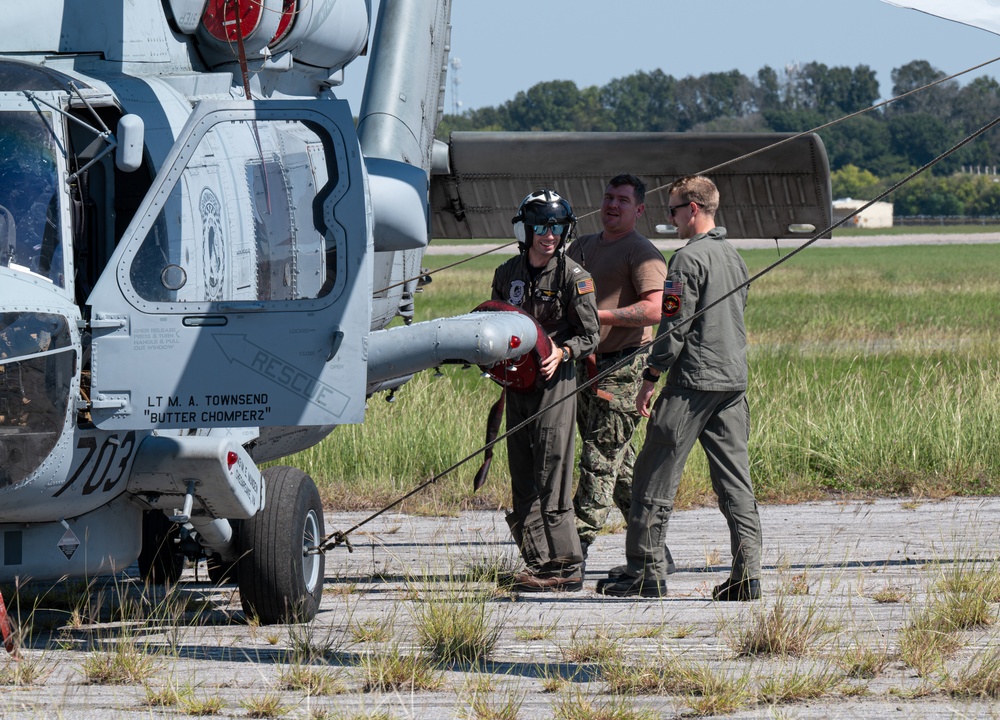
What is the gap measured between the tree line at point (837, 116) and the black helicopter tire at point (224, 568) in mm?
131349

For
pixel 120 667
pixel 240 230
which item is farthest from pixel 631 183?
pixel 120 667

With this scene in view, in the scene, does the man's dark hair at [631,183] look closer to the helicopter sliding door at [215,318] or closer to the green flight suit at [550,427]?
the green flight suit at [550,427]

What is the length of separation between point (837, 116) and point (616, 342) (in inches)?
7407

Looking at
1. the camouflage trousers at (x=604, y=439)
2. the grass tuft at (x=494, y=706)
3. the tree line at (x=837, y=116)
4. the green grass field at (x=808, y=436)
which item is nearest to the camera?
the grass tuft at (x=494, y=706)

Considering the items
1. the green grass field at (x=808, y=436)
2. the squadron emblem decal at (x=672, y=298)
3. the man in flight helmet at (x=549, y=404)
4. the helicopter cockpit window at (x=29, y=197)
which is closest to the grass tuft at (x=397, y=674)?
the man in flight helmet at (x=549, y=404)

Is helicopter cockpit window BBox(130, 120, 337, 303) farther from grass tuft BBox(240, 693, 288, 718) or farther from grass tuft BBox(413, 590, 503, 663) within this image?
grass tuft BBox(240, 693, 288, 718)

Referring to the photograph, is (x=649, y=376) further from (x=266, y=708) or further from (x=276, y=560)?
(x=266, y=708)

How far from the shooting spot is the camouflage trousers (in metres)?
6.86

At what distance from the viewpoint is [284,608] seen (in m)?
5.84

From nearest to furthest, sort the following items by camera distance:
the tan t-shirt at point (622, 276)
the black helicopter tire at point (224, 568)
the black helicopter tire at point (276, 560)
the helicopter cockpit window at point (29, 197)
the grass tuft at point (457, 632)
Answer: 1. the helicopter cockpit window at point (29, 197)
2. the grass tuft at point (457, 632)
3. the black helicopter tire at point (276, 560)
4. the black helicopter tire at point (224, 568)
5. the tan t-shirt at point (622, 276)

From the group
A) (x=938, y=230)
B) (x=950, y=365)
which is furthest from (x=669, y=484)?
(x=938, y=230)

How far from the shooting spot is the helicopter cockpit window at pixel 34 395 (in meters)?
4.75

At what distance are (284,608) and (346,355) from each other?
1.37 metres

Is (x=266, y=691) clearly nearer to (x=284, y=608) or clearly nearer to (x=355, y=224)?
(x=284, y=608)
